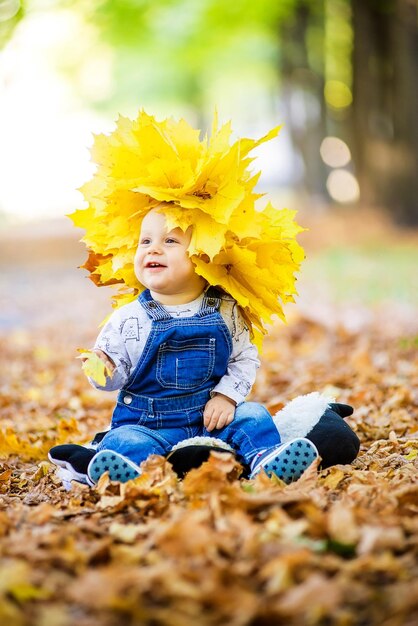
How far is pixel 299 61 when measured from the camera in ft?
67.1

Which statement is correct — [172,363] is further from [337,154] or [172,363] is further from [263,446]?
[337,154]

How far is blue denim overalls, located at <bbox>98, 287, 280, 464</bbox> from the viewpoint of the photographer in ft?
11.7

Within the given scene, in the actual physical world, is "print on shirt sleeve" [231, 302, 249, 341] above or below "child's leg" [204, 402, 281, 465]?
above

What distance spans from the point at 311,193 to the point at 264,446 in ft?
69.3

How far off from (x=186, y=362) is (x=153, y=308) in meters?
0.28

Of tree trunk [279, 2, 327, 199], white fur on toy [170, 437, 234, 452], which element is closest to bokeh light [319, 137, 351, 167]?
tree trunk [279, 2, 327, 199]

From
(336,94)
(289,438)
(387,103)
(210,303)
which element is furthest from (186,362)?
(336,94)

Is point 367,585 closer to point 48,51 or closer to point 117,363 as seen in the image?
point 117,363

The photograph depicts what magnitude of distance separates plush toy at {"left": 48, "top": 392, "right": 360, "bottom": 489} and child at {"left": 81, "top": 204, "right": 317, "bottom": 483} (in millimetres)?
110

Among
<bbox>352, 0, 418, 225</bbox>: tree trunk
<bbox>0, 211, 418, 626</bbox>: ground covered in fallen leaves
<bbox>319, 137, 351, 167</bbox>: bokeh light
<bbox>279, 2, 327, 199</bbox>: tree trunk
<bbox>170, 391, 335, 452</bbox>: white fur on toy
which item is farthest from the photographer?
<bbox>319, 137, 351, 167</bbox>: bokeh light

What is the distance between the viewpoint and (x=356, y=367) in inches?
251

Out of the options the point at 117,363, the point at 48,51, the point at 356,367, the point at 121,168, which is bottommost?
the point at 356,367

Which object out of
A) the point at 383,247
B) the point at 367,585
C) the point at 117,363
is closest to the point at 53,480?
the point at 117,363

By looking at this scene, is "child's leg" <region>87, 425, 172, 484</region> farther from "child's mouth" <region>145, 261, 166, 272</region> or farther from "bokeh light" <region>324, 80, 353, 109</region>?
"bokeh light" <region>324, 80, 353, 109</region>
